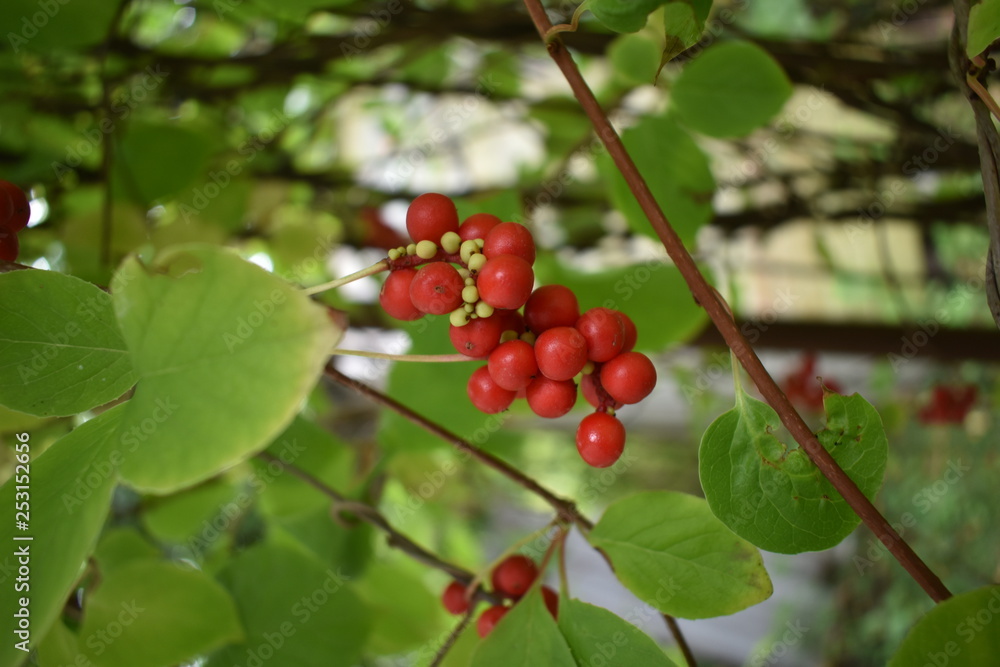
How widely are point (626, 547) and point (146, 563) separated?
0.91ft

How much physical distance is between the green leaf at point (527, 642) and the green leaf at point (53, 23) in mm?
Answer: 464

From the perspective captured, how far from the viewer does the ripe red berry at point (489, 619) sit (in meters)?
0.40

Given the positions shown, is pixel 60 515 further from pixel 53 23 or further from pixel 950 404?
pixel 950 404

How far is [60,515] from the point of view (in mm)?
245

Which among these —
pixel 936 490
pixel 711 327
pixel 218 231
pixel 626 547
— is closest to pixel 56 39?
pixel 218 231

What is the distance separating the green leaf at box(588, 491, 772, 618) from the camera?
31 cm

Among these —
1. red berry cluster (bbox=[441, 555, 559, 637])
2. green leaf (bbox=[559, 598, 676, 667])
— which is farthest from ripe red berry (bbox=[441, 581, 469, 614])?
green leaf (bbox=[559, 598, 676, 667])

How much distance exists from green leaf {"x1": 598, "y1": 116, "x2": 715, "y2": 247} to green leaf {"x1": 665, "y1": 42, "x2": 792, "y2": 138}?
0.05ft

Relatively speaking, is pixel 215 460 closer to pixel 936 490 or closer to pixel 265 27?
pixel 265 27

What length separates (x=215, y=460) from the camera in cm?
20

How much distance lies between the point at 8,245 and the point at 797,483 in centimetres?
35

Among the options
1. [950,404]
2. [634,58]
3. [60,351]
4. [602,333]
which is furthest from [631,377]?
[950,404]

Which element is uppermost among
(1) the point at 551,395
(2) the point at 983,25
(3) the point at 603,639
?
(2) the point at 983,25

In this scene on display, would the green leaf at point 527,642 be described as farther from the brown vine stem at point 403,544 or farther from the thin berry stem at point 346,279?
the thin berry stem at point 346,279
